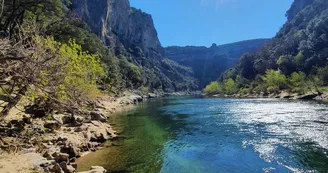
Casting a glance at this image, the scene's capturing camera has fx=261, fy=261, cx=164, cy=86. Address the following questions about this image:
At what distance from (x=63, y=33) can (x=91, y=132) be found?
2908 cm

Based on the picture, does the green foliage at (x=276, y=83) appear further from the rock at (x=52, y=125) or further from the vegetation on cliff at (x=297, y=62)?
the rock at (x=52, y=125)

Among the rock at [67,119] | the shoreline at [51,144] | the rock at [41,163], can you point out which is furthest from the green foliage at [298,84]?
the rock at [41,163]

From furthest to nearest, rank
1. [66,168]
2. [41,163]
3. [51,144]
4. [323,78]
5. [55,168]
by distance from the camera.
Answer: [323,78] < [51,144] < [66,168] < [41,163] < [55,168]

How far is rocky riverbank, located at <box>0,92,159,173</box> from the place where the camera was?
1479cm

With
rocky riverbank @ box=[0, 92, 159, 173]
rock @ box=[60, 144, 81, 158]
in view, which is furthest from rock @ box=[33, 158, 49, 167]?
rock @ box=[60, 144, 81, 158]

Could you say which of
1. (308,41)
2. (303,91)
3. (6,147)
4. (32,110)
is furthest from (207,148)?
(308,41)

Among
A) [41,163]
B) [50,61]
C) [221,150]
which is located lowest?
[221,150]

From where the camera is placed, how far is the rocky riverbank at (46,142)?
14.8 m

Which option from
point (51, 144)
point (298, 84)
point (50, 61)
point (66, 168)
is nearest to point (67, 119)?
point (51, 144)

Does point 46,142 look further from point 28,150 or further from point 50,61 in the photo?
point 50,61

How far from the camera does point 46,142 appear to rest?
20.3m

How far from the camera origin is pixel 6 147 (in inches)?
658

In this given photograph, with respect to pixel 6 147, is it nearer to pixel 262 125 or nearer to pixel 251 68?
pixel 262 125

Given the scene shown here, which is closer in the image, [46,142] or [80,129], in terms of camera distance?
[46,142]
